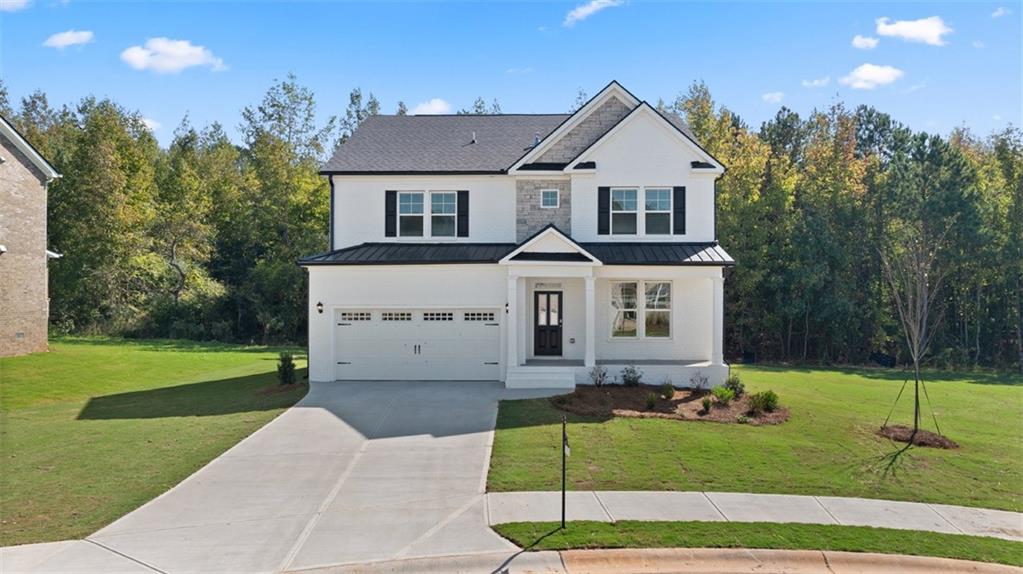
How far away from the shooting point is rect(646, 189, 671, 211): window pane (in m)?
19.9

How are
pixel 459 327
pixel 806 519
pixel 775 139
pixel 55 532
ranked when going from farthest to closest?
pixel 775 139
pixel 459 327
pixel 806 519
pixel 55 532

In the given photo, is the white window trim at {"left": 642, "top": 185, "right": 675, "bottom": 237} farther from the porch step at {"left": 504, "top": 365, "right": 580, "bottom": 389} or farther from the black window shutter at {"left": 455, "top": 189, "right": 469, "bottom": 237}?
the black window shutter at {"left": 455, "top": 189, "right": 469, "bottom": 237}

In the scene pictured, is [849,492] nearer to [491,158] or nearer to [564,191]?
[564,191]

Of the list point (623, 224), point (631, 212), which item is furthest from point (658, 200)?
point (623, 224)

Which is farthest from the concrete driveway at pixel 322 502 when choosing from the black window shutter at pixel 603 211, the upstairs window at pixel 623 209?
the upstairs window at pixel 623 209

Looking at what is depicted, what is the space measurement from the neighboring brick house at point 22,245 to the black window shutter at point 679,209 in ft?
72.4

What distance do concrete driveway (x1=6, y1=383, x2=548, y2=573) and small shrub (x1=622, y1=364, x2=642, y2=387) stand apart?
465 cm

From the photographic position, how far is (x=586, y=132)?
815 inches

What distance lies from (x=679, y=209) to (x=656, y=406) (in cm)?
682

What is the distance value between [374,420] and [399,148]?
10290 mm

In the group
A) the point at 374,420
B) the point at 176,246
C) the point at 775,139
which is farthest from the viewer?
the point at 775,139

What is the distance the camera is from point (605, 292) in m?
20.0

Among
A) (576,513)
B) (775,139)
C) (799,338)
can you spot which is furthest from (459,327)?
(775,139)

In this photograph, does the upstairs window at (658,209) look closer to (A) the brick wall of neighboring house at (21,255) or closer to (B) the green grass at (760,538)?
(B) the green grass at (760,538)
